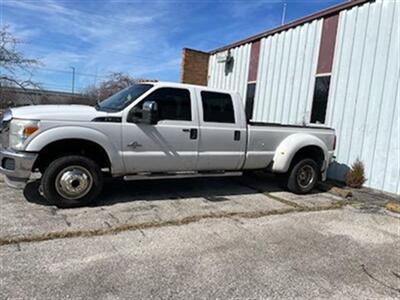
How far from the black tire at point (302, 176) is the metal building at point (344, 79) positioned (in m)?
1.53

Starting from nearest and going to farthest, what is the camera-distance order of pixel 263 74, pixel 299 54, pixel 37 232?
1. pixel 37 232
2. pixel 299 54
3. pixel 263 74

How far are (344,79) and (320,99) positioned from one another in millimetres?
909

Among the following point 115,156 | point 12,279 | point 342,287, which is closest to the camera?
point 12,279

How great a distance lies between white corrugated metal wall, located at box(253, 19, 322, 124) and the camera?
33.4 ft

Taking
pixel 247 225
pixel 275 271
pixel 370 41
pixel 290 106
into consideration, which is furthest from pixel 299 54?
pixel 275 271

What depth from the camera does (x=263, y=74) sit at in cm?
1202

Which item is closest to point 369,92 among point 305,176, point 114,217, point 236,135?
point 305,176

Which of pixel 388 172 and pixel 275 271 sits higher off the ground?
pixel 388 172

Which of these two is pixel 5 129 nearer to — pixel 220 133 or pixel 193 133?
pixel 193 133

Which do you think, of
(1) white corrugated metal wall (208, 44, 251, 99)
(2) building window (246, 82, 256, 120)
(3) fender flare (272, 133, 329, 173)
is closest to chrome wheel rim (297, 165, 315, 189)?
(3) fender flare (272, 133, 329, 173)

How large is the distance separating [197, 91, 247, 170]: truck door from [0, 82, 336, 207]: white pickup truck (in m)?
0.02

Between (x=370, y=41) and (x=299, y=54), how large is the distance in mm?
2349

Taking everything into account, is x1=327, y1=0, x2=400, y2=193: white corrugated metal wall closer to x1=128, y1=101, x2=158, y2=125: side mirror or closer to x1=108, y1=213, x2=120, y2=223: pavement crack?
x1=128, y1=101, x2=158, y2=125: side mirror

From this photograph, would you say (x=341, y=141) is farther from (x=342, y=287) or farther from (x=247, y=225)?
(x=342, y=287)
